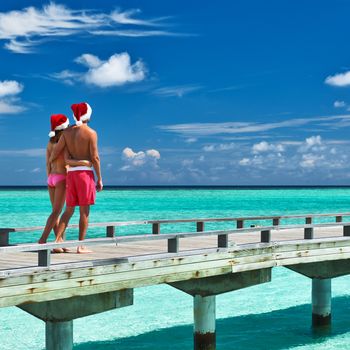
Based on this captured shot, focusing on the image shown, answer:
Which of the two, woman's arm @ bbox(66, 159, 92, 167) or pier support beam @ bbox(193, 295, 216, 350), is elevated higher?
woman's arm @ bbox(66, 159, 92, 167)

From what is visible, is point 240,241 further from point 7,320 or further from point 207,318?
point 7,320

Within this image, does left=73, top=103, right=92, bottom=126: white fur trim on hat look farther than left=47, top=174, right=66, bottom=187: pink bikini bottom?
No

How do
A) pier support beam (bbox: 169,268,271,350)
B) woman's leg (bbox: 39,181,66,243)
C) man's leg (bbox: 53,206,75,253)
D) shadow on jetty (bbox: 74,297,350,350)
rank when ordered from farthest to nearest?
shadow on jetty (bbox: 74,297,350,350), pier support beam (bbox: 169,268,271,350), man's leg (bbox: 53,206,75,253), woman's leg (bbox: 39,181,66,243)

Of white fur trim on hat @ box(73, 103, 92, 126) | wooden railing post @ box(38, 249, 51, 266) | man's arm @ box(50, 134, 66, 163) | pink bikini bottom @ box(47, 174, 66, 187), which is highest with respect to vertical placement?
white fur trim on hat @ box(73, 103, 92, 126)

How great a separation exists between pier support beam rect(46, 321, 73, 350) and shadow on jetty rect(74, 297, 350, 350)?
17.8 feet

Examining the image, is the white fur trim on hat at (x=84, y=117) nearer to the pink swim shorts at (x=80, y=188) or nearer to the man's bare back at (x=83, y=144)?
the man's bare back at (x=83, y=144)

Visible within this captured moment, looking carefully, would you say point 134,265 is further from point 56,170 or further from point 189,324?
point 189,324

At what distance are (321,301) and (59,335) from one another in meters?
8.18

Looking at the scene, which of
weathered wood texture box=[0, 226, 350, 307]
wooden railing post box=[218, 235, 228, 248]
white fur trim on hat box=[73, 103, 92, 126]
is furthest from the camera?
wooden railing post box=[218, 235, 228, 248]

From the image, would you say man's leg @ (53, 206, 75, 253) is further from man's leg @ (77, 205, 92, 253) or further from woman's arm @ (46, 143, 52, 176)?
woman's arm @ (46, 143, 52, 176)

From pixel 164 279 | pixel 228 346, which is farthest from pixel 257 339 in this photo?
pixel 164 279

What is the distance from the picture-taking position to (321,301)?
17.0 m

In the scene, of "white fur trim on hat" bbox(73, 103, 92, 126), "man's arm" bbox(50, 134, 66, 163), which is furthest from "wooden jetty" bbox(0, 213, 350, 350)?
"white fur trim on hat" bbox(73, 103, 92, 126)

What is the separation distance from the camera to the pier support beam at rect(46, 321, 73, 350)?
35.3 ft
